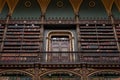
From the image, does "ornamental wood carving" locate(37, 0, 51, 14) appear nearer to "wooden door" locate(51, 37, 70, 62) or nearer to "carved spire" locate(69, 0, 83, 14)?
"carved spire" locate(69, 0, 83, 14)

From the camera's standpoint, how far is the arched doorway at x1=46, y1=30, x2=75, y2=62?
9.39 metres

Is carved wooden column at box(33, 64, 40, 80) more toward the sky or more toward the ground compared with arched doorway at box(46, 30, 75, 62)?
more toward the ground

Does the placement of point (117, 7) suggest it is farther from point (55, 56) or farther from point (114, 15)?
point (55, 56)

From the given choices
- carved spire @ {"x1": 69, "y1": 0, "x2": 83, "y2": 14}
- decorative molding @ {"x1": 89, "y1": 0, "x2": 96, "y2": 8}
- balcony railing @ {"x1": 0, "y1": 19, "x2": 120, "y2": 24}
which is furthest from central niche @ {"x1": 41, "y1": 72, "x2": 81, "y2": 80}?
decorative molding @ {"x1": 89, "y1": 0, "x2": 96, "y2": 8}

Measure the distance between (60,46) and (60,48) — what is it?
10cm

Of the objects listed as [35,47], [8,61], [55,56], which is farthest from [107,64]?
[8,61]

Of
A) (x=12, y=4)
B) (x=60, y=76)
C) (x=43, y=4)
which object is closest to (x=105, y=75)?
(x=60, y=76)

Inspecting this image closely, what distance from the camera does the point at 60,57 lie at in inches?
371

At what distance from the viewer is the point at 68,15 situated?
35.9ft

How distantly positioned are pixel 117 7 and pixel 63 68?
405cm

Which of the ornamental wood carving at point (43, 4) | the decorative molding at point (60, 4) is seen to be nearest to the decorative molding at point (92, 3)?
the decorative molding at point (60, 4)

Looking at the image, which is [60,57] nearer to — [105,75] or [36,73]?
[36,73]

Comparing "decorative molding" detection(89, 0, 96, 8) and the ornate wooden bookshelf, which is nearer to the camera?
the ornate wooden bookshelf

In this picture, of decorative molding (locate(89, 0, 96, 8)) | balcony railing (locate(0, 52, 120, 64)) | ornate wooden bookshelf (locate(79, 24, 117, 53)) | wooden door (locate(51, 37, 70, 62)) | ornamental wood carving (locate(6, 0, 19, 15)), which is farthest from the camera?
decorative molding (locate(89, 0, 96, 8))
